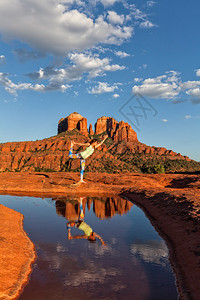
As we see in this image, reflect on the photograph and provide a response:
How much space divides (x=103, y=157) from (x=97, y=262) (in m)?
108

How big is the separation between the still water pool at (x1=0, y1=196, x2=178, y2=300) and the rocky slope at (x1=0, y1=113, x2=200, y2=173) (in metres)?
72.0

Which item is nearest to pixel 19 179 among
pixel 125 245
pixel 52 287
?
pixel 125 245

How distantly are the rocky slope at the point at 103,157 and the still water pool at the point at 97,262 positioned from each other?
2834 inches

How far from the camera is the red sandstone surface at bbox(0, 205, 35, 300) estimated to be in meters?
8.47

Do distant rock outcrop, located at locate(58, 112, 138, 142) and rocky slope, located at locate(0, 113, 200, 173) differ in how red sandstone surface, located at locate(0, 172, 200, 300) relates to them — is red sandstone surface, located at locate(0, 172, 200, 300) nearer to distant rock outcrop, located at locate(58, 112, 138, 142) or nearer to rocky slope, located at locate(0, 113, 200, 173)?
rocky slope, located at locate(0, 113, 200, 173)

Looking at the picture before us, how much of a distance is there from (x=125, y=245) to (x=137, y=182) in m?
34.5

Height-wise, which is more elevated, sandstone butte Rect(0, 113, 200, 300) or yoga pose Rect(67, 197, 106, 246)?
sandstone butte Rect(0, 113, 200, 300)

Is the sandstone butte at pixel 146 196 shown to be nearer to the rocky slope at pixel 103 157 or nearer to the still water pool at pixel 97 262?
the still water pool at pixel 97 262

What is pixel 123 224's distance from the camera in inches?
749

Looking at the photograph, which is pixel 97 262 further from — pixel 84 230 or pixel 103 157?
pixel 103 157

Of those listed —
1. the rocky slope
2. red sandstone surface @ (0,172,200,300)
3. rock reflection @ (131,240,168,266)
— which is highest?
the rocky slope

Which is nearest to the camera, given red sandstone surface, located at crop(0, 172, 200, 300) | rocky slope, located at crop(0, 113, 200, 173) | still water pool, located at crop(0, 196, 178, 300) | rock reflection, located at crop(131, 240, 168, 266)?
still water pool, located at crop(0, 196, 178, 300)

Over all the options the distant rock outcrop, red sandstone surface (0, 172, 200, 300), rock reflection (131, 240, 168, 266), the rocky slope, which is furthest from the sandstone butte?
the distant rock outcrop

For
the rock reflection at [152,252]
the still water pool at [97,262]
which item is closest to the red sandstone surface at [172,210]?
the rock reflection at [152,252]
